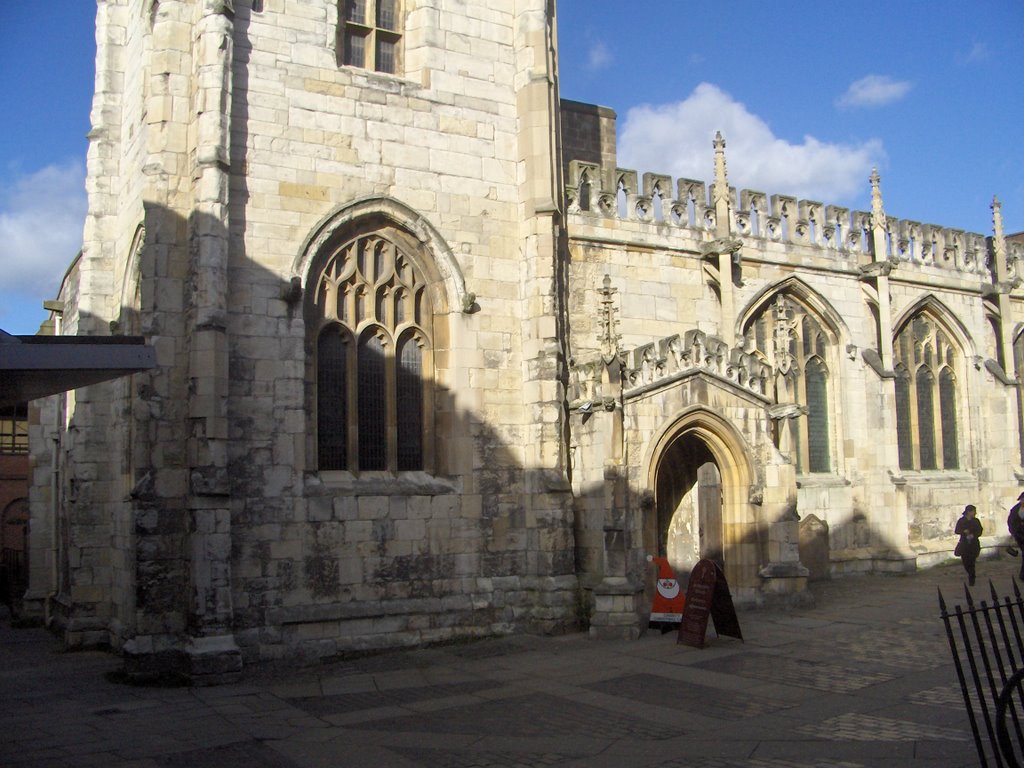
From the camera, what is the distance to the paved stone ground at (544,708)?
323 inches

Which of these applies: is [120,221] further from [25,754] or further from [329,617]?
[25,754]

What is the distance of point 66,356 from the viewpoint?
7.63 metres

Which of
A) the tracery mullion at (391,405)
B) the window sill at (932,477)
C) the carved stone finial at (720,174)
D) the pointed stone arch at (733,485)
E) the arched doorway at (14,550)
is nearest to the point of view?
the tracery mullion at (391,405)

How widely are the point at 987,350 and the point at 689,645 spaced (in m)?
16.1

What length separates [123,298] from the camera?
618 inches

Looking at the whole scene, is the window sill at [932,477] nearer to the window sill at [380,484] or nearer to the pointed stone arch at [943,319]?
the pointed stone arch at [943,319]

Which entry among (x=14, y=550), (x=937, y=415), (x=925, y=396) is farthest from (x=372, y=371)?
(x=14, y=550)

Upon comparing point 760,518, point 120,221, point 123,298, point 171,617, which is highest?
point 120,221

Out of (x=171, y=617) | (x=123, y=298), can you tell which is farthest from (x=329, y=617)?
(x=123, y=298)

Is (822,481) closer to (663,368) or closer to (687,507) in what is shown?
(687,507)

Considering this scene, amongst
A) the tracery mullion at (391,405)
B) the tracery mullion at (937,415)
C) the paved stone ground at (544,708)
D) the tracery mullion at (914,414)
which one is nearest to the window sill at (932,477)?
the tracery mullion at (937,415)

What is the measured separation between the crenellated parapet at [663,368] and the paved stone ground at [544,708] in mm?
3703

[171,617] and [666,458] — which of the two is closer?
[171,617]

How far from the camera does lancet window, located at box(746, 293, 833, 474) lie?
2089 centimetres
